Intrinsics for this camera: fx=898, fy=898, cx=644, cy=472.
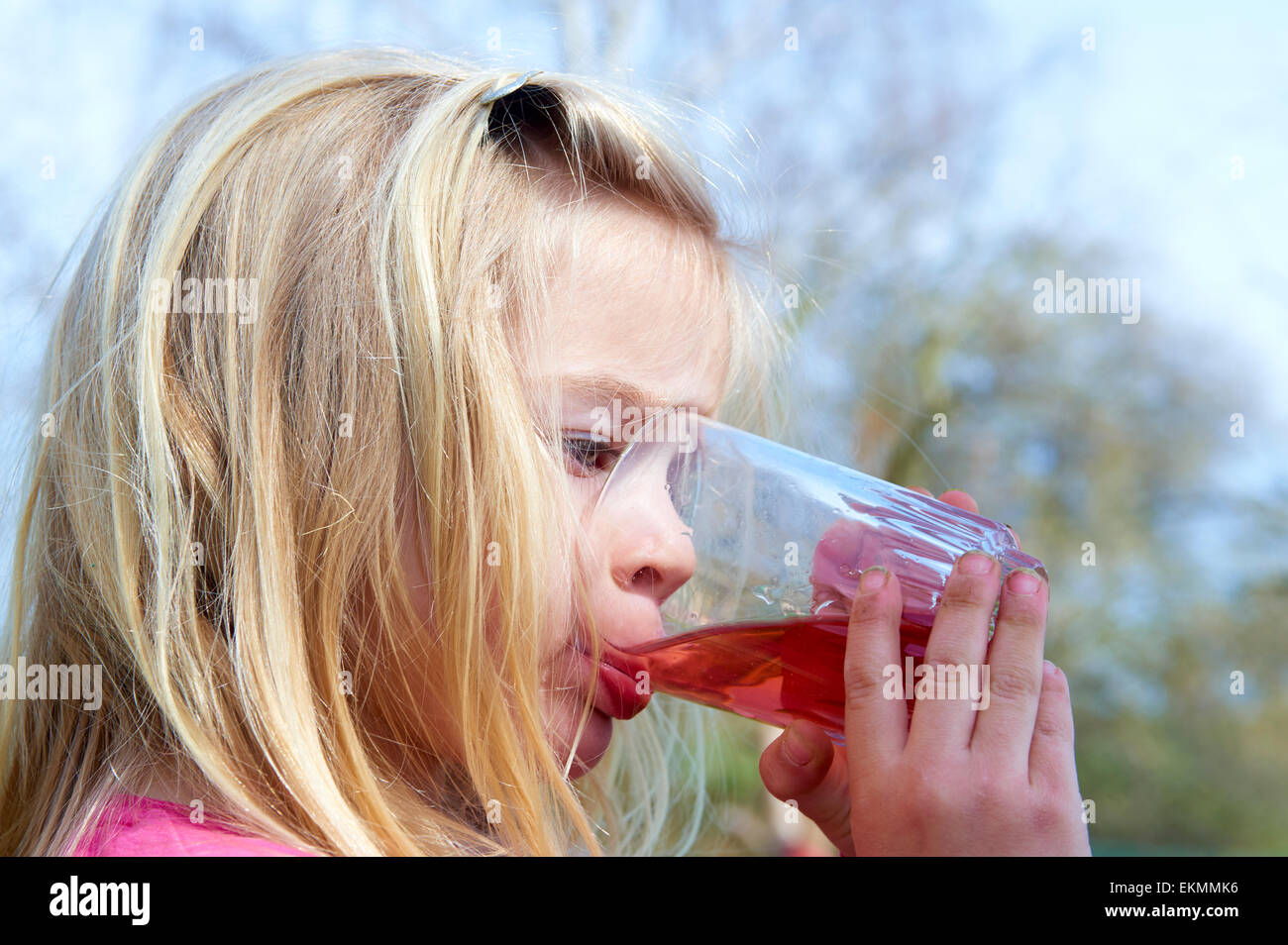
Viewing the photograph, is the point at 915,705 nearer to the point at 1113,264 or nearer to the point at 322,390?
the point at 322,390

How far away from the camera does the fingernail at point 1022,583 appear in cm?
101

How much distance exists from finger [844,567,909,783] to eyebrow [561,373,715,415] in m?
0.35

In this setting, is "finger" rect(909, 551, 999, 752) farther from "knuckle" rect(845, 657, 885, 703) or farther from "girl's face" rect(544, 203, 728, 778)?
"girl's face" rect(544, 203, 728, 778)

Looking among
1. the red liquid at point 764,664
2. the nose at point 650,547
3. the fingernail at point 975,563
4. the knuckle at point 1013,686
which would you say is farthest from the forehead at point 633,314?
the knuckle at point 1013,686

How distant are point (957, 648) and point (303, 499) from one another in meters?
0.80

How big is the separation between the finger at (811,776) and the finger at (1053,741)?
39cm

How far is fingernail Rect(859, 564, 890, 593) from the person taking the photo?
1.02 metres

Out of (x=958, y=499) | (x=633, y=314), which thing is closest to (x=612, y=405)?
(x=633, y=314)

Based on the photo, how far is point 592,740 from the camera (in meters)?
1.21

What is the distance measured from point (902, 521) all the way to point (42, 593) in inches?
44.1

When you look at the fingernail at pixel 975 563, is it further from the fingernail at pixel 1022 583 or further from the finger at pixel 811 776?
the finger at pixel 811 776

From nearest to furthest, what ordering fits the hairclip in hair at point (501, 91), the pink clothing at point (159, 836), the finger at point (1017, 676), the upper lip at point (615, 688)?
the pink clothing at point (159, 836), the finger at point (1017, 676), the upper lip at point (615, 688), the hairclip in hair at point (501, 91)

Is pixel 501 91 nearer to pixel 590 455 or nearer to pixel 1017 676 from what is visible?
pixel 590 455

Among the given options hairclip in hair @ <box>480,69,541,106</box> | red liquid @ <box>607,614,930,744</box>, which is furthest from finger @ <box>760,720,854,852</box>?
hairclip in hair @ <box>480,69,541,106</box>
